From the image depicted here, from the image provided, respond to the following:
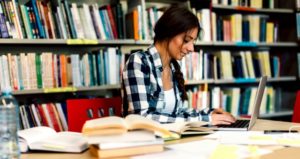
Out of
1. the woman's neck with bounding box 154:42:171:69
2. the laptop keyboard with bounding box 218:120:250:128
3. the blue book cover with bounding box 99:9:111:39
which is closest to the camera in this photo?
the laptop keyboard with bounding box 218:120:250:128

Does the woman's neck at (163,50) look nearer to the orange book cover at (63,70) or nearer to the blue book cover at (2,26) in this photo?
the orange book cover at (63,70)

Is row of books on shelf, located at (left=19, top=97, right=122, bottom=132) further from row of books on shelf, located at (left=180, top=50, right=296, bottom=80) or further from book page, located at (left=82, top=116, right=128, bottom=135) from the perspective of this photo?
row of books on shelf, located at (left=180, top=50, right=296, bottom=80)

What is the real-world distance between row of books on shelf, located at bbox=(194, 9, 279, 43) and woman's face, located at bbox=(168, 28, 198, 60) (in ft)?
3.64

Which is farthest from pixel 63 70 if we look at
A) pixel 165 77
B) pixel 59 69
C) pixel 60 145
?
pixel 60 145

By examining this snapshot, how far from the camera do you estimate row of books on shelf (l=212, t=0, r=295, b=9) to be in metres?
3.08

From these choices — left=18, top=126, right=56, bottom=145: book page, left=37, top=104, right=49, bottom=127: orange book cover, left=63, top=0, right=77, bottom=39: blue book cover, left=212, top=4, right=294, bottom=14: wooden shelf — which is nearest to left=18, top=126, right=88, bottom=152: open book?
left=18, top=126, right=56, bottom=145: book page

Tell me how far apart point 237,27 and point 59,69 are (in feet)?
5.34

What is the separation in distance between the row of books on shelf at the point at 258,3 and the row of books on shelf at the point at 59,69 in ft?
3.56

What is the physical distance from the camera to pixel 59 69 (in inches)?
92.7

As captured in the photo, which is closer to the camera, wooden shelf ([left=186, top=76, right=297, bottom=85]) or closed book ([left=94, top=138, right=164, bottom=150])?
closed book ([left=94, top=138, right=164, bottom=150])

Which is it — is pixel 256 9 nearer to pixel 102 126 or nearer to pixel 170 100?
pixel 170 100

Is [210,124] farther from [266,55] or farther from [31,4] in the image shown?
[266,55]

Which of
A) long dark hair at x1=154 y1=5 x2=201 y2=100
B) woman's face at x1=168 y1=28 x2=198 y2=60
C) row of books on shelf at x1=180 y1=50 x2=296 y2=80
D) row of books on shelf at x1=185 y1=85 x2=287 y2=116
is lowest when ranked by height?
row of books on shelf at x1=185 y1=85 x2=287 y2=116

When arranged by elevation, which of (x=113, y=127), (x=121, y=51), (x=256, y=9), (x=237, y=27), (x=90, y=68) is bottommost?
(x=113, y=127)
